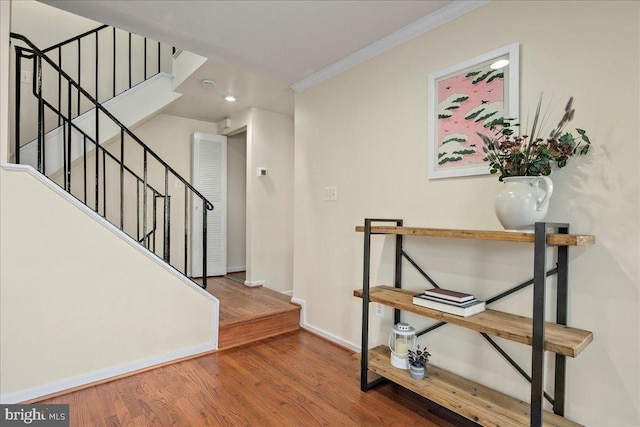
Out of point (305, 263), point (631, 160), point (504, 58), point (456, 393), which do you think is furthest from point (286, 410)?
point (504, 58)

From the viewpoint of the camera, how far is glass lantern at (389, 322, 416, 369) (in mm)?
1979

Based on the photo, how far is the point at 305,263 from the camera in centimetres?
319

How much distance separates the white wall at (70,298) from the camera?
1.90 meters

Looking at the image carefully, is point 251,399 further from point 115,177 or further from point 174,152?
point 174,152

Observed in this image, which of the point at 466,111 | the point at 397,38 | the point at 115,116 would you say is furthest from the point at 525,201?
the point at 115,116

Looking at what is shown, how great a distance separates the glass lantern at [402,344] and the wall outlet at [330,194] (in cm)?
123

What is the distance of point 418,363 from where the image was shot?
6.22ft

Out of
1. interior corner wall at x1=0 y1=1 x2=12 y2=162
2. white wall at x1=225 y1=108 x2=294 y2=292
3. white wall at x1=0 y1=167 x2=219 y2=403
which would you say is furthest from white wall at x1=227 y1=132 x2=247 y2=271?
interior corner wall at x1=0 y1=1 x2=12 y2=162

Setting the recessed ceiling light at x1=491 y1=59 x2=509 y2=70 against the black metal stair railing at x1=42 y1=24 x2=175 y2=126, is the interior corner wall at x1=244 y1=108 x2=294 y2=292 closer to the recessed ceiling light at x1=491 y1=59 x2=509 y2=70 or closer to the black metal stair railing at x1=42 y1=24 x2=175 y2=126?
the black metal stair railing at x1=42 y1=24 x2=175 y2=126

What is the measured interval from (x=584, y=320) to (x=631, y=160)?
742 millimetres

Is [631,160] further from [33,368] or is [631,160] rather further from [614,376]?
[33,368]

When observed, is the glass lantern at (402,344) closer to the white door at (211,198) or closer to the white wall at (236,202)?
the white door at (211,198)

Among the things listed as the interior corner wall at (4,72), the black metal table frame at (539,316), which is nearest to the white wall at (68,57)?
the interior corner wall at (4,72)

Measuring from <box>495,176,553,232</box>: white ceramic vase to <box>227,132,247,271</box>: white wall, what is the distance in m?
4.22
